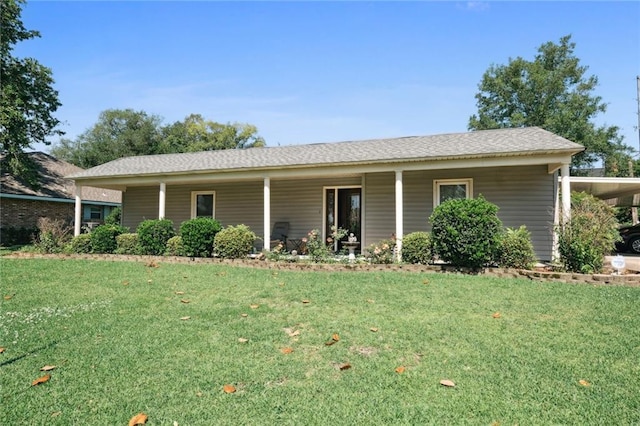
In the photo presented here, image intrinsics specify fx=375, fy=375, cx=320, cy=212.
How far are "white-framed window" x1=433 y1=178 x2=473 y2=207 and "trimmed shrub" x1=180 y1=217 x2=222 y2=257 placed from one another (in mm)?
6423

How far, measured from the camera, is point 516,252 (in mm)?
7719

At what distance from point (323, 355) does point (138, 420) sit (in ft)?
5.15

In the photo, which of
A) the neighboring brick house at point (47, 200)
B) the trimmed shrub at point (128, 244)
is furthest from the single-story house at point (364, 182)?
the neighboring brick house at point (47, 200)

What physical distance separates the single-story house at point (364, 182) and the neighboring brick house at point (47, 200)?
6.19m

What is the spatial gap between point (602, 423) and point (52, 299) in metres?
6.53

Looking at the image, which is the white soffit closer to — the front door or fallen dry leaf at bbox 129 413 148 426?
the front door

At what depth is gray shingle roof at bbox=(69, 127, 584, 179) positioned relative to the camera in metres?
→ 8.99

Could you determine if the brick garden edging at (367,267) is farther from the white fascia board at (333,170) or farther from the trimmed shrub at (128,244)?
the white fascia board at (333,170)

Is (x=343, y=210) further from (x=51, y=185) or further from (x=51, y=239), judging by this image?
(x=51, y=185)

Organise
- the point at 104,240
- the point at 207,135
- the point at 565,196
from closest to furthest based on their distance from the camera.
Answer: the point at 565,196 < the point at 104,240 < the point at 207,135

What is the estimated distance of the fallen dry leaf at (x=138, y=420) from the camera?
2287 millimetres

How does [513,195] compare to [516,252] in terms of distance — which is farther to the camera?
[513,195]

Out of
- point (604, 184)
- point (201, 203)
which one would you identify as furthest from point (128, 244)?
point (604, 184)

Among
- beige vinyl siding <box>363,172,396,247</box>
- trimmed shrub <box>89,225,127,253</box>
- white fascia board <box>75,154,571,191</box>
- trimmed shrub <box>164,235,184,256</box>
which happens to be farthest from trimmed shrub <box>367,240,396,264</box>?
trimmed shrub <box>89,225,127,253</box>
